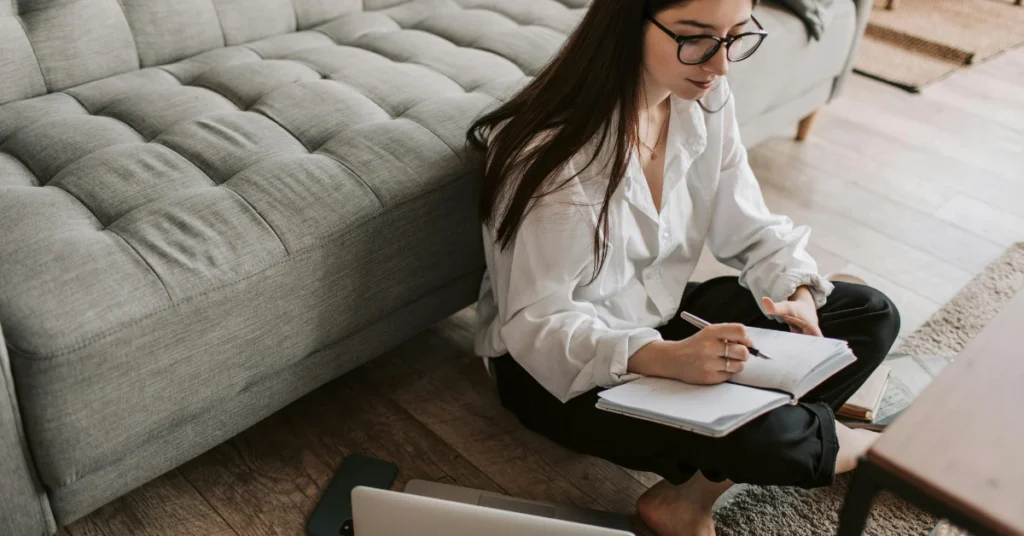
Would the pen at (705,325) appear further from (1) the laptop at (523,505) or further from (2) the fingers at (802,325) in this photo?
(1) the laptop at (523,505)

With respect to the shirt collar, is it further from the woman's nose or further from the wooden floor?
the wooden floor

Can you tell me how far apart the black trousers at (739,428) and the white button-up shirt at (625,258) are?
0.04 metres

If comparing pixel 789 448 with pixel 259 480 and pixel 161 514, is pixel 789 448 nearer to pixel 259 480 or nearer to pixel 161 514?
pixel 259 480

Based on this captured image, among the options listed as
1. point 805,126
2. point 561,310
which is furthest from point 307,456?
point 805,126

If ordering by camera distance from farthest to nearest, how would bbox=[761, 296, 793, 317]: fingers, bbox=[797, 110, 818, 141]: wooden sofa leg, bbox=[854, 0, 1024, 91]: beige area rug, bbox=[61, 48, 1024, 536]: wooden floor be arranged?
bbox=[854, 0, 1024, 91]: beige area rug → bbox=[797, 110, 818, 141]: wooden sofa leg → bbox=[61, 48, 1024, 536]: wooden floor → bbox=[761, 296, 793, 317]: fingers

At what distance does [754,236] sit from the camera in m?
1.29

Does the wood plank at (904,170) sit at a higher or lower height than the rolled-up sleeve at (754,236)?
lower

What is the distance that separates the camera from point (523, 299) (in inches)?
43.4

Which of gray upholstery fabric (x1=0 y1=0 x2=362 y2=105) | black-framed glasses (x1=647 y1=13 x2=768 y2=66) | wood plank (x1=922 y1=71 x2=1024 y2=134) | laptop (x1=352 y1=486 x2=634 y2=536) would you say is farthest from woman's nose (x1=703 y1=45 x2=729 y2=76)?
wood plank (x1=922 y1=71 x2=1024 y2=134)

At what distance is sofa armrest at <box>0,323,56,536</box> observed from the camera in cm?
93

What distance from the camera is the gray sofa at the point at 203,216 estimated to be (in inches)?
38.6

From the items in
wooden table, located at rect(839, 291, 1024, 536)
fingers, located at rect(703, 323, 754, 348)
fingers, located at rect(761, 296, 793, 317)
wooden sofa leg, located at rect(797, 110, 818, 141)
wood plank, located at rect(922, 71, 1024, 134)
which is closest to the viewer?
wooden table, located at rect(839, 291, 1024, 536)

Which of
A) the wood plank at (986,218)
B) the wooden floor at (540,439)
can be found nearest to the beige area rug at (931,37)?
the wooden floor at (540,439)

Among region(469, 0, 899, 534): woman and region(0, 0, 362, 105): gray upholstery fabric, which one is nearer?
region(469, 0, 899, 534): woman
